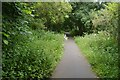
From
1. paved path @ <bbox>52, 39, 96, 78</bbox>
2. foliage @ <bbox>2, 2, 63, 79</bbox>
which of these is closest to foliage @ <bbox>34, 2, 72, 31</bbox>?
paved path @ <bbox>52, 39, 96, 78</bbox>

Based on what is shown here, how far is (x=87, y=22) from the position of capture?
21547mm

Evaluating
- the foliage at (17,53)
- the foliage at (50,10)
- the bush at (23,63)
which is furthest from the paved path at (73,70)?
the foliage at (50,10)

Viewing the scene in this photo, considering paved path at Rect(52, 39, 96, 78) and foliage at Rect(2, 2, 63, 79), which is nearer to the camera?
foliage at Rect(2, 2, 63, 79)

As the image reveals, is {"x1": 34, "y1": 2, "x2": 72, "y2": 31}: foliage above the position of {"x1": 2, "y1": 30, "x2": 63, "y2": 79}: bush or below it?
above

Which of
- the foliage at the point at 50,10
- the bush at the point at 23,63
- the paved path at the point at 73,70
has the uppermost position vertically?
the foliage at the point at 50,10

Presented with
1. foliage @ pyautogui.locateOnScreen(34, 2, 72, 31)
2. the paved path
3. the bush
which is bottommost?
the paved path

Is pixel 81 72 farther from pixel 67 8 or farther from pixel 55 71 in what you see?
pixel 67 8

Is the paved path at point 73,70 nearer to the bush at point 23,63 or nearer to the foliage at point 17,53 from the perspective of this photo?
the bush at point 23,63

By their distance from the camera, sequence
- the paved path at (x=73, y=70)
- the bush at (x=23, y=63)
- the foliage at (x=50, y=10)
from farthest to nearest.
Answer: the foliage at (x=50, y=10)
the paved path at (x=73, y=70)
the bush at (x=23, y=63)

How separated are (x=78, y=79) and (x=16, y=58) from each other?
6.62ft

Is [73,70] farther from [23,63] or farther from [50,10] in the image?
[50,10]

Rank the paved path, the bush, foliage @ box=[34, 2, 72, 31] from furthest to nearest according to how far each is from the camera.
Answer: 1. foliage @ box=[34, 2, 72, 31]
2. the paved path
3. the bush

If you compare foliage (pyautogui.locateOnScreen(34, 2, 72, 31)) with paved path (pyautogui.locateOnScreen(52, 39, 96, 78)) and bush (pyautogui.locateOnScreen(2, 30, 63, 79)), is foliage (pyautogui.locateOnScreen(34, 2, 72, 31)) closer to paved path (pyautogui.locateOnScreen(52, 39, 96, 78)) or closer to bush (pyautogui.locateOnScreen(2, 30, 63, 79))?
paved path (pyautogui.locateOnScreen(52, 39, 96, 78))

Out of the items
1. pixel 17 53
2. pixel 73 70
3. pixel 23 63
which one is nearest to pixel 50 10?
pixel 73 70
